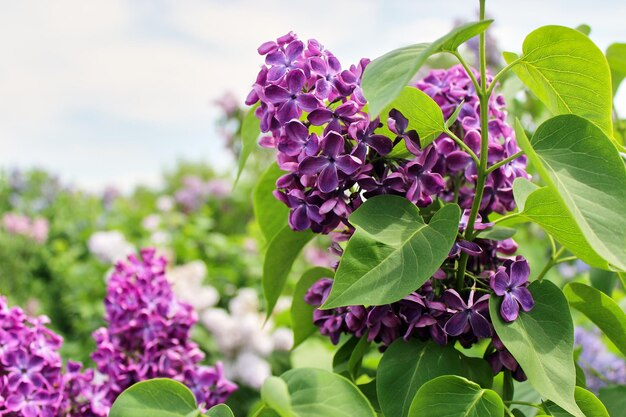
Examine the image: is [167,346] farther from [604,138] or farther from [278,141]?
[604,138]

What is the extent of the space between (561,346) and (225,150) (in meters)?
→ 3.55

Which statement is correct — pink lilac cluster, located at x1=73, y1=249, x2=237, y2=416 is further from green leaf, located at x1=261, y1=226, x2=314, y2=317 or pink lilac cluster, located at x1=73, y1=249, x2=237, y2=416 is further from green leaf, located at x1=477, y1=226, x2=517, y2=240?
green leaf, located at x1=477, y1=226, x2=517, y2=240

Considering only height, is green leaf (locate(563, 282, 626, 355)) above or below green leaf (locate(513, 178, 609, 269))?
below

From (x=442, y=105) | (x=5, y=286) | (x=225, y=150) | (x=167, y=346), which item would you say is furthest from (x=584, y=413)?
(x=225, y=150)

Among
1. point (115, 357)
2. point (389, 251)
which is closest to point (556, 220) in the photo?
point (389, 251)

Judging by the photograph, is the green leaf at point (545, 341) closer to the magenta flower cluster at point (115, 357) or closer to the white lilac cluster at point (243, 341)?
the magenta flower cluster at point (115, 357)

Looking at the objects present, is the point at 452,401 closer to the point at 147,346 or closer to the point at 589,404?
the point at 589,404

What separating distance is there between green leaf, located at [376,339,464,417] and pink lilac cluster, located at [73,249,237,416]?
1.12ft

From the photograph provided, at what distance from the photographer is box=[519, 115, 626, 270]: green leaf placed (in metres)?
0.60

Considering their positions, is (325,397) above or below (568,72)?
below

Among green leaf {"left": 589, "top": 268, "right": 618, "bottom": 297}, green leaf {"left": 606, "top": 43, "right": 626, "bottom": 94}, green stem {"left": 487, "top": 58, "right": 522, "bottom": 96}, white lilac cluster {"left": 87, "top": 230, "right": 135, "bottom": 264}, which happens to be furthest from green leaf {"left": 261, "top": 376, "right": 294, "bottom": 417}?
white lilac cluster {"left": 87, "top": 230, "right": 135, "bottom": 264}

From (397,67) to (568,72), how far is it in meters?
0.21

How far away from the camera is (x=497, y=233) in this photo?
2.59 ft

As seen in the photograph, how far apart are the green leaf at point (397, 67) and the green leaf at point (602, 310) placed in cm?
35
